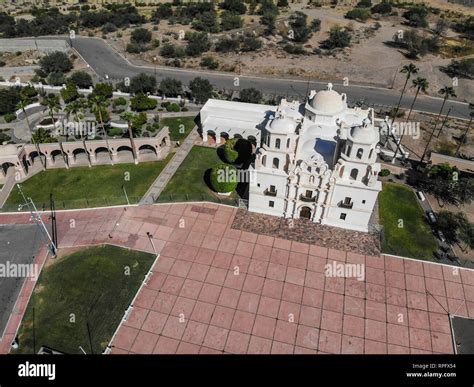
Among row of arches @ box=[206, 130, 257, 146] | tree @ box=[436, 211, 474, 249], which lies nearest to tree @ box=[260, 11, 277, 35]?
row of arches @ box=[206, 130, 257, 146]

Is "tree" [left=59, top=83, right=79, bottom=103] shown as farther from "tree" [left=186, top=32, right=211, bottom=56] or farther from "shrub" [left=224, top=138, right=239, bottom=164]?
"shrub" [left=224, top=138, right=239, bottom=164]

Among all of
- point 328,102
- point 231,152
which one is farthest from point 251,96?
point 328,102

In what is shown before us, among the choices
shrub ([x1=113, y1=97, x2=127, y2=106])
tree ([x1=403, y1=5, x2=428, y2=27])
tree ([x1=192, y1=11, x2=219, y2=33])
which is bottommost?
shrub ([x1=113, y1=97, x2=127, y2=106])

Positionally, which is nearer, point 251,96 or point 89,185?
point 89,185

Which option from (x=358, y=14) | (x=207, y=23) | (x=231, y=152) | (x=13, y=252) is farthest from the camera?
(x=358, y=14)

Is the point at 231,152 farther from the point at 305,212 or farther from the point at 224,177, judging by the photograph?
the point at 305,212
